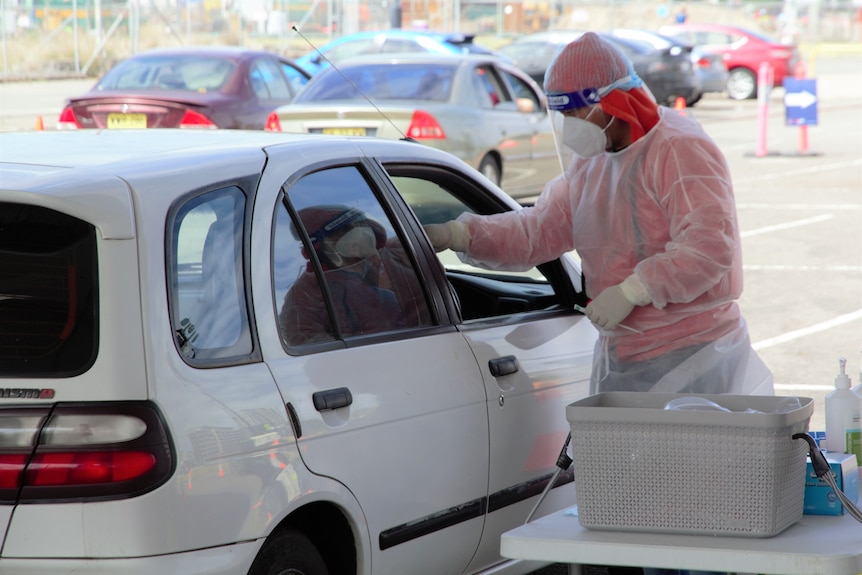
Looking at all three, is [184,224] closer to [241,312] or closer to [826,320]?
[241,312]

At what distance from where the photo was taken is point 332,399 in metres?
3.20

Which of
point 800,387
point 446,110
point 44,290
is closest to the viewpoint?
point 44,290

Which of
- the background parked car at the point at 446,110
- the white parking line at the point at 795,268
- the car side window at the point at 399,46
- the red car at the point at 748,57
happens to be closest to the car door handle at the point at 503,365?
the white parking line at the point at 795,268

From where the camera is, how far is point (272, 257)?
323 centimetres

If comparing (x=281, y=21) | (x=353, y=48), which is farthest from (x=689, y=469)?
(x=353, y=48)

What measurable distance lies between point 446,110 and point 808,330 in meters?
4.87

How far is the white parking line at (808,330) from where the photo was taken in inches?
344

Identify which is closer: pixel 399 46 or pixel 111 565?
pixel 111 565

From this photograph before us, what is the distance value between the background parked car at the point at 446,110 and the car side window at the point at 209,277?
8.72 meters

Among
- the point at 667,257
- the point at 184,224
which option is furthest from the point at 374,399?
the point at 667,257

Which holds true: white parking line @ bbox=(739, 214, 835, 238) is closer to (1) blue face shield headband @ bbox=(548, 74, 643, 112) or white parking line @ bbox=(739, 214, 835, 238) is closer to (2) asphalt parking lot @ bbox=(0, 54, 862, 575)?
(2) asphalt parking lot @ bbox=(0, 54, 862, 575)

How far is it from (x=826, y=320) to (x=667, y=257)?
625 cm

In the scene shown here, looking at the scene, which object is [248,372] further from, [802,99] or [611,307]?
[802,99]

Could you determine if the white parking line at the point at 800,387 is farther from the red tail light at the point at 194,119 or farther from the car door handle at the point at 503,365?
the red tail light at the point at 194,119
